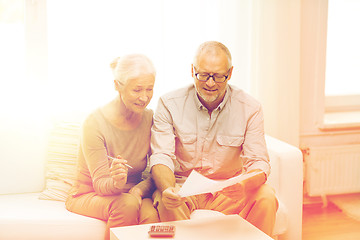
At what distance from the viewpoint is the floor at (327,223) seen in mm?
3062

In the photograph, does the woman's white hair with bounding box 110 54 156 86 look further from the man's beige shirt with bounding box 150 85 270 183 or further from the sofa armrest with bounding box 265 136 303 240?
the sofa armrest with bounding box 265 136 303 240

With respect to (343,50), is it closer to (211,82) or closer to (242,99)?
(242,99)

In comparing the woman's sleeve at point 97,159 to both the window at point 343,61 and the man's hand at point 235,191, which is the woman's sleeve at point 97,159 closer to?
the man's hand at point 235,191

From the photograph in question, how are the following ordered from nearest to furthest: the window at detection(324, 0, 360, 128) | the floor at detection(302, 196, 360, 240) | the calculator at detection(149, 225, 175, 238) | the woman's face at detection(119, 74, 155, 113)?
the calculator at detection(149, 225, 175, 238), the woman's face at detection(119, 74, 155, 113), the floor at detection(302, 196, 360, 240), the window at detection(324, 0, 360, 128)

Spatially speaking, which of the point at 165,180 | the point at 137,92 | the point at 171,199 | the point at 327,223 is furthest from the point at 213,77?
the point at 327,223

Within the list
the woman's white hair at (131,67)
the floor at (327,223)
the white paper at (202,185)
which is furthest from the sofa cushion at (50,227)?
the floor at (327,223)

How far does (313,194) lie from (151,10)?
1.70 meters

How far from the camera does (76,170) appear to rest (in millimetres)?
2451

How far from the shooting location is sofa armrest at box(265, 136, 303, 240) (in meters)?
2.57

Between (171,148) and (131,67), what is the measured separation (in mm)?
443

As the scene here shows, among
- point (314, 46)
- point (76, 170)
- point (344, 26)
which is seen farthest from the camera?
point (344, 26)

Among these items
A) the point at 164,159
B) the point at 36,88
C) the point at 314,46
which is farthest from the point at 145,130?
the point at 314,46

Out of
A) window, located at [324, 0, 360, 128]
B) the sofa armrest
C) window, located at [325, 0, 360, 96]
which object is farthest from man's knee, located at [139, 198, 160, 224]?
window, located at [325, 0, 360, 96]

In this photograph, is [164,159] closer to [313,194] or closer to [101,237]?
[101,237]
